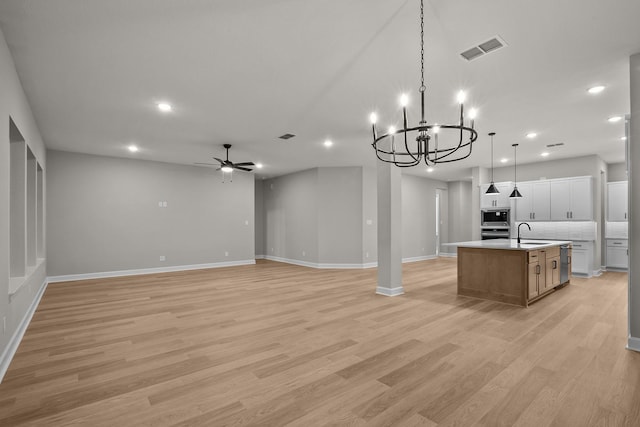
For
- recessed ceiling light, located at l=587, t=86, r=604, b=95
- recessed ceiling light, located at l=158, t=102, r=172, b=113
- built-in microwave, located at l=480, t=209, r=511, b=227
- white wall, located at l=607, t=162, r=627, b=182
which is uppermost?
recessed ceiling light, located at l=158, t=102, r=172, b=113

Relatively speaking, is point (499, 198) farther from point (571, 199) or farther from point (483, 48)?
point (483, 48)

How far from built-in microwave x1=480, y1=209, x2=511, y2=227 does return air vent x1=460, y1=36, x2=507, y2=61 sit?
22.1 feet

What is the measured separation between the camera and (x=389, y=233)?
5.57 m

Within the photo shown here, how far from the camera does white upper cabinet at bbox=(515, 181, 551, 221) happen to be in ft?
26.7

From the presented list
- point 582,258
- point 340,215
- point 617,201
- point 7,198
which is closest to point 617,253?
point 617,201

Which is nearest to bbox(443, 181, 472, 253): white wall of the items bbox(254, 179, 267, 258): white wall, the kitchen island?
the kitchen island

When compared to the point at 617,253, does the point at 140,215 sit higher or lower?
higher

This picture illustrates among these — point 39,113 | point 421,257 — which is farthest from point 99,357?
point 421,257

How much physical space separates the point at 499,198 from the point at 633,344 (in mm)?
6237

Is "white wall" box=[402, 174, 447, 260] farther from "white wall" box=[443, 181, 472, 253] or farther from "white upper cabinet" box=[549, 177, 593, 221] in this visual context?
"white upper cabinet" box=[549, 177, 593, 221]

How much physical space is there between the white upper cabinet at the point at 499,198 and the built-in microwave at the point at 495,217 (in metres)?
0.14

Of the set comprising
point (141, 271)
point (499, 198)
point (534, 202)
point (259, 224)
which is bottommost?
point (141, 271)

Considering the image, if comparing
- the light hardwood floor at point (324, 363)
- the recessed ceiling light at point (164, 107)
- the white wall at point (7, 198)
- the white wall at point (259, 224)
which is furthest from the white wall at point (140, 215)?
the recessed ceiling light at point (164, 107)

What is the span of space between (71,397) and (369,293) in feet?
14.3
